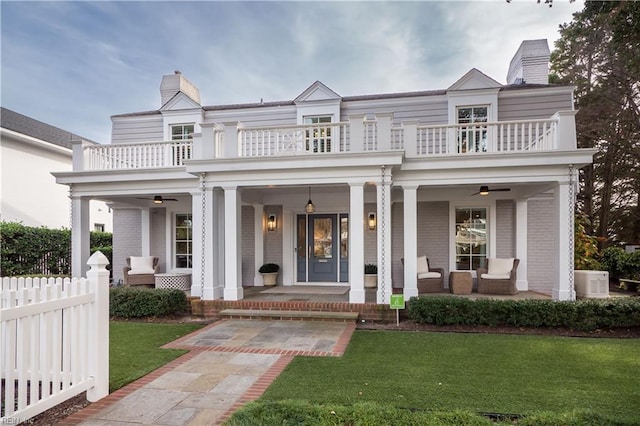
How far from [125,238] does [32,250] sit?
11.2 ft

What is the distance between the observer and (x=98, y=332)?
3.77 metres

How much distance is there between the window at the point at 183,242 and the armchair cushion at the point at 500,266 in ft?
29.1

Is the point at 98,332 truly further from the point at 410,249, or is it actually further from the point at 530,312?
the point at 530,312

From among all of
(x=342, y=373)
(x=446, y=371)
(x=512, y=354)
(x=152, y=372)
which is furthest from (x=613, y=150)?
(x=152, y=372)

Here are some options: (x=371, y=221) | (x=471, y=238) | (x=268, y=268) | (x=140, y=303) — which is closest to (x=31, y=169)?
(x=140, y=303)

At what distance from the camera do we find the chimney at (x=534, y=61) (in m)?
11.1

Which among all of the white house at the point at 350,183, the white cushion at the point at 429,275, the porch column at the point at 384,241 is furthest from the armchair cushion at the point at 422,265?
the porch column at the point at 384,241

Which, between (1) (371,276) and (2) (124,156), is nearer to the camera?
(1) (371,276)

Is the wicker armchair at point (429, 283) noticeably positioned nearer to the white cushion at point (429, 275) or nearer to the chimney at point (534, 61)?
the white cushion at point (429, 275)

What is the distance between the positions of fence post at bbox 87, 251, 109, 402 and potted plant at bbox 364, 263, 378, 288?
696 centimetres

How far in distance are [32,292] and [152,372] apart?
1.95m

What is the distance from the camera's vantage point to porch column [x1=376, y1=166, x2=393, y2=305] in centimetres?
754

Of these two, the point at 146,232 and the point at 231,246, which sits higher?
the point at 146,232

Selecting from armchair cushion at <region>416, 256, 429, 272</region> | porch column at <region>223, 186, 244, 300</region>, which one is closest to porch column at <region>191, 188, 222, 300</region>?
porch column at <region>223, 186, 244, 300</region>
